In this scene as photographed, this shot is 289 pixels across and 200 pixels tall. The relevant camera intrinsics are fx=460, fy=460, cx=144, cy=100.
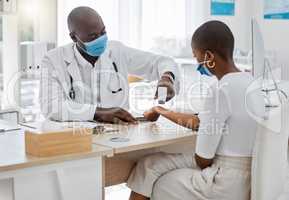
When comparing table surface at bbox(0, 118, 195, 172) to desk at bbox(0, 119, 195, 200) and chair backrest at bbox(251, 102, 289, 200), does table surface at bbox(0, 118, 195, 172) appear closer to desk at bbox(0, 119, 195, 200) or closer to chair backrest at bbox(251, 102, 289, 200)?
desk at bbox(0, 119, 195, 200)

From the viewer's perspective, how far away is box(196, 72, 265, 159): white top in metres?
1.76

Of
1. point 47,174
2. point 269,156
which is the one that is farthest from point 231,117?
point 47,174

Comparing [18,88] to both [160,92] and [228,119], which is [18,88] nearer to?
[160,92]

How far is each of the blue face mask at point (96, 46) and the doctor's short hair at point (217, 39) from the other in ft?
1.99

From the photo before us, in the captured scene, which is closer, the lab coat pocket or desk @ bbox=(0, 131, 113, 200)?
desk @ bbox=(0, 131, 113, 200)

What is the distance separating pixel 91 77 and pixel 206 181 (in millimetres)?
907

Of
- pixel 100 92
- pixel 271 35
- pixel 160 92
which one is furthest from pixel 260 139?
pixel 271 35

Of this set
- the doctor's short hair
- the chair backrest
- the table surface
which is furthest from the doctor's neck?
the chair backrest

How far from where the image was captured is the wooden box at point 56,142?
5.02 feet

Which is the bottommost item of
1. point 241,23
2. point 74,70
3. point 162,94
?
point 162,94

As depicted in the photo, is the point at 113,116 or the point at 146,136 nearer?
the point at 146,136

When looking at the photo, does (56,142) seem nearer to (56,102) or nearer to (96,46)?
(56,102)

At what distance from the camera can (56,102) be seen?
7.29 ft

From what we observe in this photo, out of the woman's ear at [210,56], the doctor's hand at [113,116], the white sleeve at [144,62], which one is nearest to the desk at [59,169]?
the doctor's hand at [113,116]
